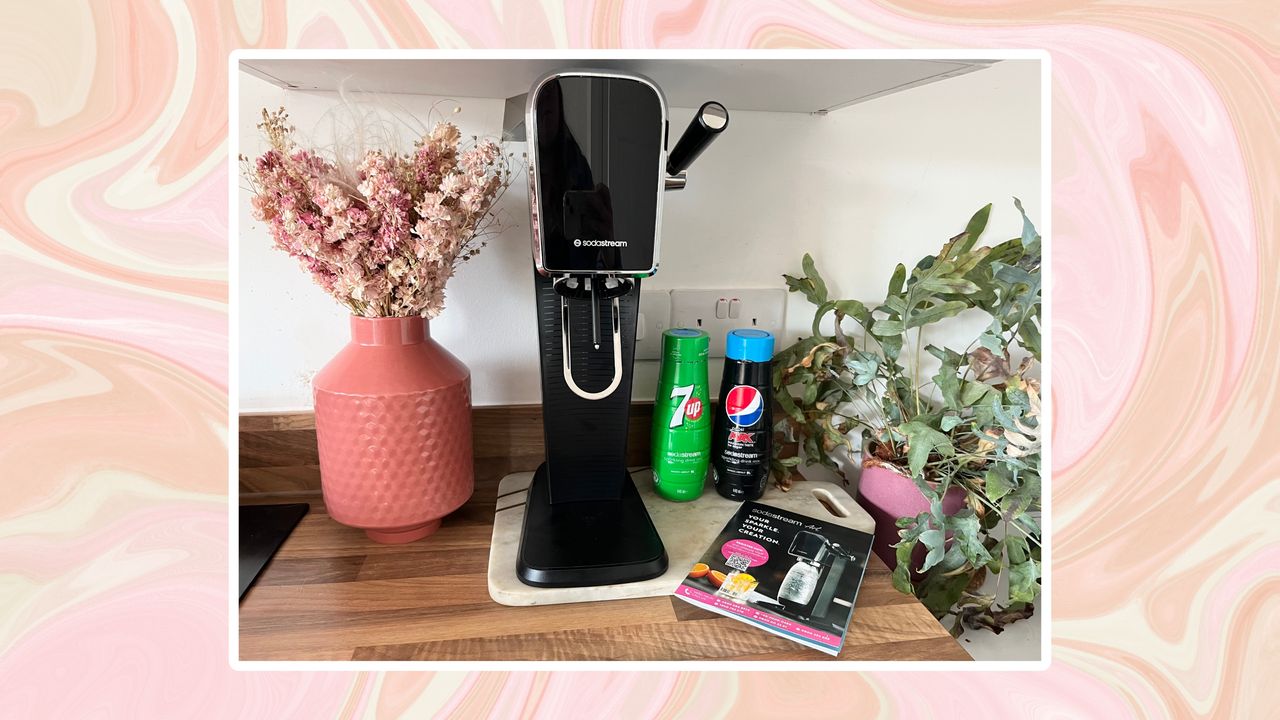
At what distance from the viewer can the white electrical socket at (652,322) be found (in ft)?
2.79

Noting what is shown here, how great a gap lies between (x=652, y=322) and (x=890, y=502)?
38 centimetres

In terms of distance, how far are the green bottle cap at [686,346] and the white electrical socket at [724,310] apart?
112 millimetres

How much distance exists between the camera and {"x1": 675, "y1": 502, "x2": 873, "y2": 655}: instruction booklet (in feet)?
1.80

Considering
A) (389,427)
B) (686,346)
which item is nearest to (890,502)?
(686,346)

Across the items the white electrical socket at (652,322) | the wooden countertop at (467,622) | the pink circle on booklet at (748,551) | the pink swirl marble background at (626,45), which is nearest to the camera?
the pink swirl marble background at (626,45)

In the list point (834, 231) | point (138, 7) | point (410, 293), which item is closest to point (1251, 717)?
point (834, 231)

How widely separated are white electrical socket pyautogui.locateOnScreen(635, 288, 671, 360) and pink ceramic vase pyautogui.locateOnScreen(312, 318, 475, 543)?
10.4 inches

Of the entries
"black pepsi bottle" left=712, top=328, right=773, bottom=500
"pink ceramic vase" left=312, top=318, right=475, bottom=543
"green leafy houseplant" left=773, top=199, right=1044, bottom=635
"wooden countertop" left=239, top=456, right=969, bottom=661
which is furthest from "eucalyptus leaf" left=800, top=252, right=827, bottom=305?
"pink ceramic vase" left=312, top=318, right=475, bottom=543

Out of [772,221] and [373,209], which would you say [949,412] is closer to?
[772,221]

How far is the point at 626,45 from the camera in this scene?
390 millimetres

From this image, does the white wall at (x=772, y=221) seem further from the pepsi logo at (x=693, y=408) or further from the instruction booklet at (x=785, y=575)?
the instruction booklet at (x=785, y=575)

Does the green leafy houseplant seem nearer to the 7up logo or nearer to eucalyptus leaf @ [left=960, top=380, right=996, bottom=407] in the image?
eucalyptus leaf @ [left=960, top=380, right=996, bottom=407]

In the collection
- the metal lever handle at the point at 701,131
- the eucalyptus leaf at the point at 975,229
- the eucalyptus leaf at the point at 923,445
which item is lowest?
the eucalyptus leaf at the point at 923,445

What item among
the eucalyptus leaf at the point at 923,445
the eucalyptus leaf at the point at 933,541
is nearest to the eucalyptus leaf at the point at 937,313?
the eucalyptus leaf at the point at 923,445
